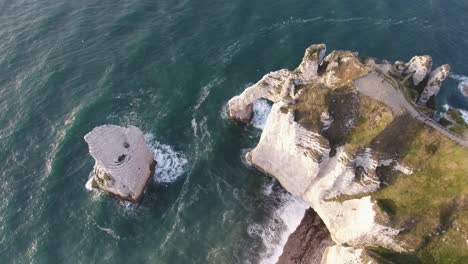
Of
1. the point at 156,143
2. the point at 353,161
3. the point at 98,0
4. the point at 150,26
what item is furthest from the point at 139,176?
the point at 98,0

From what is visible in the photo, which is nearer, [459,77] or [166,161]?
[166,161]

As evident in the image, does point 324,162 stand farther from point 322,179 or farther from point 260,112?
point 260,112

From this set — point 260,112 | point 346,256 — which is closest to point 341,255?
point 346,256

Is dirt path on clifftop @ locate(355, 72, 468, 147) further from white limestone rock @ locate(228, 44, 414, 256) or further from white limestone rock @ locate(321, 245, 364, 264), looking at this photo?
white limestone rock @ locate(321, 245, 364, 264)

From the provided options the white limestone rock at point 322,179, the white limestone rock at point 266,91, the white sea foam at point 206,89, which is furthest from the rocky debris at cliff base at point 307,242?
the white sea foam at point 206,89

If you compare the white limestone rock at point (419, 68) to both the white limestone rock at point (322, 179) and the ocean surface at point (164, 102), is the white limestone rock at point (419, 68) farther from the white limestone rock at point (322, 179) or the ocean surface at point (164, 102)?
the white limestone rock at point (322, 179)

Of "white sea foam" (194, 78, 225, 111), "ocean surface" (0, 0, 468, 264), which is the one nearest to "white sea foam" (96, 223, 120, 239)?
"ocean surface" (0, 0, 468, 264)
